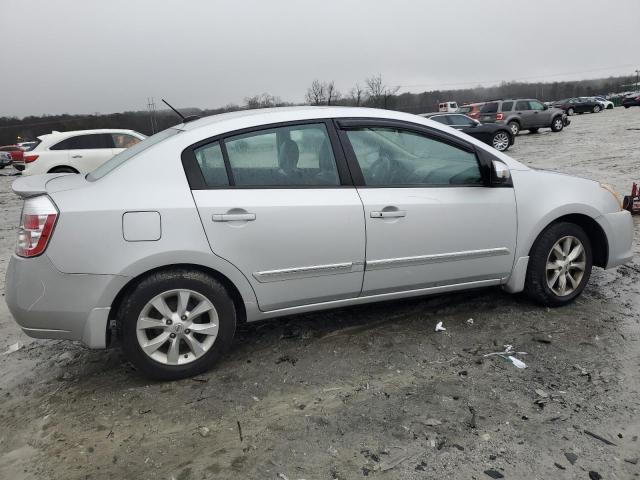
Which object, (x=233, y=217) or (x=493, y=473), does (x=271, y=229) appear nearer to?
(x=233, y=217)

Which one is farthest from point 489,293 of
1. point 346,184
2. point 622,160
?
point 622,160

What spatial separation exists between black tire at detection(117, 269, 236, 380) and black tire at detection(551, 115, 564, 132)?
993 inches

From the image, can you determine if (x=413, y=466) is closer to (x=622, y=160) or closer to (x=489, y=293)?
(x=489, y=293)

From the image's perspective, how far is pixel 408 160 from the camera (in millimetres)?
3730

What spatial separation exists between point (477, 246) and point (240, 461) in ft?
A: 7.29

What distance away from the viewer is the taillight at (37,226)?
9.66ft

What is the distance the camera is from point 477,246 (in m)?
Answer: 3.77

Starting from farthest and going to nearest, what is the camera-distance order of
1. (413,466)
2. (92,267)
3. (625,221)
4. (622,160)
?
1. (622,160)
2. (625,221)
3. (92,267)
4. (413,466)

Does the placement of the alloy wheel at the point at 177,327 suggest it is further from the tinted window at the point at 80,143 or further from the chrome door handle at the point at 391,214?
the tinted window at the point at 80,143

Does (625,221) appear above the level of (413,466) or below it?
above

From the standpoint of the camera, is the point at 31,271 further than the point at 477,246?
No

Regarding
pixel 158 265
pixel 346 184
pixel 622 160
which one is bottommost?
pixel 622 160

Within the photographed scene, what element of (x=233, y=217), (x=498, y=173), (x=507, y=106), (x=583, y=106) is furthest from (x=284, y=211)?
(x=583, y=106)

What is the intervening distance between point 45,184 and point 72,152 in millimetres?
10875
